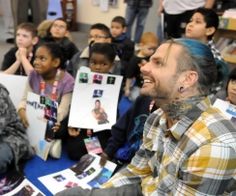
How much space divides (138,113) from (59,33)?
1.64 m

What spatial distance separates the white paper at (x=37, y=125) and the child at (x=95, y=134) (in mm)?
156

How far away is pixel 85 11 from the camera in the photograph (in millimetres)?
6098

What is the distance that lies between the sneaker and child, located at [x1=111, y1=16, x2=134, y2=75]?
1.05m

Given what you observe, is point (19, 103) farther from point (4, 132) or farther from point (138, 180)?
point (138, 180)

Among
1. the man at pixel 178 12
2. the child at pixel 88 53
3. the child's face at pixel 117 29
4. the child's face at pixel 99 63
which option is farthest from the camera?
the child's face at pixel 117 29

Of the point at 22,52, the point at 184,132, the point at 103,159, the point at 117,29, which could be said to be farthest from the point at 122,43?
the point at 184,132

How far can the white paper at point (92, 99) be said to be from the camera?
2072 mm

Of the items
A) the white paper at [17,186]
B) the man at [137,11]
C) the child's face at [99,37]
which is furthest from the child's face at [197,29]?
the man at [137,11]

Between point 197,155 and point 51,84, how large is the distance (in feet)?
4.52

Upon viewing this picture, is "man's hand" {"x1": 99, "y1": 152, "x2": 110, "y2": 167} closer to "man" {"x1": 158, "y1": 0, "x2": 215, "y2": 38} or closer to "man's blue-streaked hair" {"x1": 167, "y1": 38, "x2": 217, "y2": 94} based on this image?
"man's blue-streaked hair" {"x1": 167, "y1": 38, "x2": 217, "y2": 94}

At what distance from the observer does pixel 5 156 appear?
180 centimetres

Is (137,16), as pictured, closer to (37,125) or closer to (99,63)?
(99,63)

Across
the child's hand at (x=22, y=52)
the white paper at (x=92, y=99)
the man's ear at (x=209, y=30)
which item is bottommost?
the white paper at (x=92, y=99)

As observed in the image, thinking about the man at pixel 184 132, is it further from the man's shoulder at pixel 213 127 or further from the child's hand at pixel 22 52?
the child's hand at pixel 22 52
